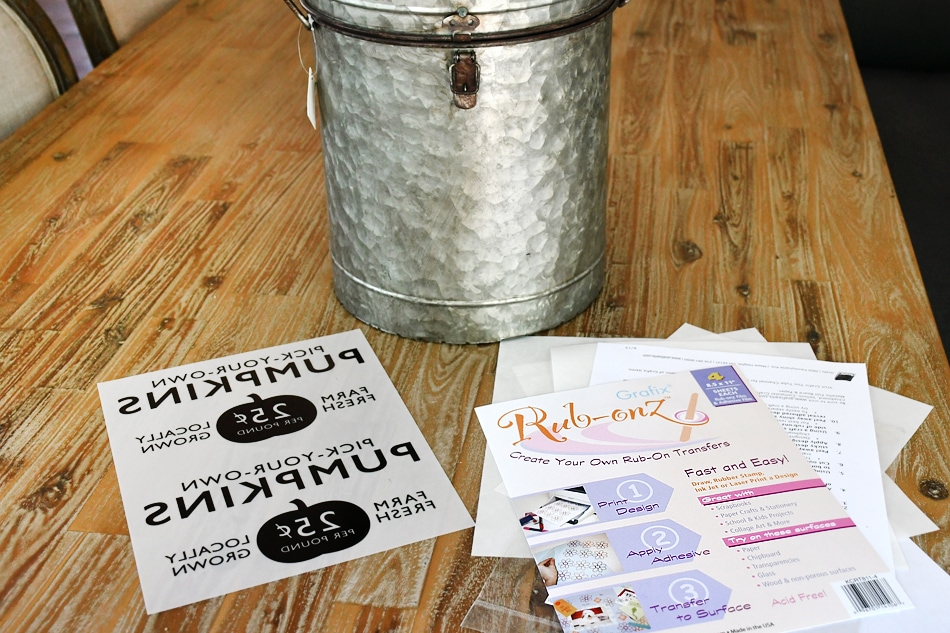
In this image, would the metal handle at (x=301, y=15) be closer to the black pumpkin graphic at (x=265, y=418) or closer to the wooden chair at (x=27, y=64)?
the black pumpkin graphic at (x=265, y=418)

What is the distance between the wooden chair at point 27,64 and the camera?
1.15 metres

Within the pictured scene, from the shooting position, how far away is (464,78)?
64 centimetres

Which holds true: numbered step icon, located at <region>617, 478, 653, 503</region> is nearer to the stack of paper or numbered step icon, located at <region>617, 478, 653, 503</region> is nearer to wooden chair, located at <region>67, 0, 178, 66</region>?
the stack of paper

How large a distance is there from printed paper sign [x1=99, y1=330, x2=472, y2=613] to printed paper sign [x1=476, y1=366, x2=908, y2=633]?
0.07m

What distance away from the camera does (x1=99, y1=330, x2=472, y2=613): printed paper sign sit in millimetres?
572

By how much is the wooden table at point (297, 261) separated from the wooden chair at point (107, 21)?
10cm

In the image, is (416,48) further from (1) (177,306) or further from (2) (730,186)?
(2) (730,186)

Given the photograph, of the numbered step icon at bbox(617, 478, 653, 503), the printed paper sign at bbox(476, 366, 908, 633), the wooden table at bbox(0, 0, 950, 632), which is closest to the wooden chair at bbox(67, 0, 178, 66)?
the wooden table at bbox(0, 0, 950, 632)

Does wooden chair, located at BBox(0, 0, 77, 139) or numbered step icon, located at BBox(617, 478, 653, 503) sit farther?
wooden chair, located at BBox(0, 0, 77, 139)

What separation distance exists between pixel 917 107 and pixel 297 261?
1.22 m

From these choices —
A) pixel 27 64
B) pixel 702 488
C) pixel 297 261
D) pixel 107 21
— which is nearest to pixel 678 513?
pixel 702 488

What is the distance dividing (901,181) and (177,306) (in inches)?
44.1

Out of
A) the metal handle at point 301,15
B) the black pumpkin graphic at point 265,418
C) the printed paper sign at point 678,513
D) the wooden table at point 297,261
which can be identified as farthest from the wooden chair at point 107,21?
the printed paper sign at point 678,513

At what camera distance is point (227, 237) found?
930 millimetres
